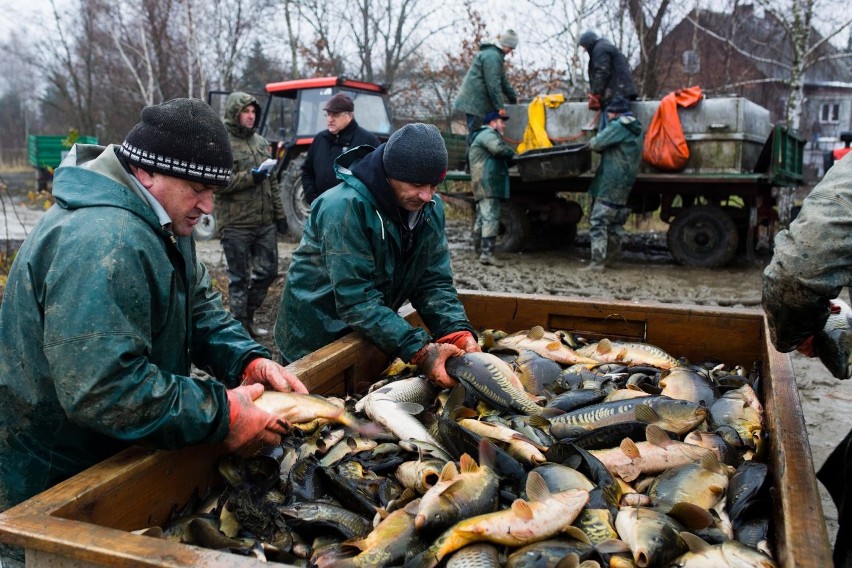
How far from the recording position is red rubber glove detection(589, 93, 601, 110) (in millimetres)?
10073

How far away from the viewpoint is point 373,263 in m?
3.31

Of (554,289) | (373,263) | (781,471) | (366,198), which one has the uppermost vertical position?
(366,198)

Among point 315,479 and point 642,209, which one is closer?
point 315,479

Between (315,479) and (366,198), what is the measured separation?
1.44 meters

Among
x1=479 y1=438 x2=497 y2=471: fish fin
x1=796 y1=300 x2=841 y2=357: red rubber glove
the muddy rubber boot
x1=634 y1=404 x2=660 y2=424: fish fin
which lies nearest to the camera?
x1=479 y1=438 x2=497 y2=471: fish fin

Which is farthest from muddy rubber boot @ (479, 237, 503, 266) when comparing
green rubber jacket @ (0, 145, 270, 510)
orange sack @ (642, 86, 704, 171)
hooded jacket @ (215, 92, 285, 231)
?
green rubber jacket @ (0, 145, 270, 510)

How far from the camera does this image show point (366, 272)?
10.7ft

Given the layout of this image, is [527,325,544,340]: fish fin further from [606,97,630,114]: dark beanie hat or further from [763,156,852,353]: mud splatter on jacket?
[606,97,630,114]: dark beanie hat

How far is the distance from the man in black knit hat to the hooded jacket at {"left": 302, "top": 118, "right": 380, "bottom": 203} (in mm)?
4995

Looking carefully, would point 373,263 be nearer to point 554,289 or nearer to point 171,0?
point 554,289

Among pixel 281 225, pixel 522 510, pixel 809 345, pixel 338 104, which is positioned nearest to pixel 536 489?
pixel 522 510

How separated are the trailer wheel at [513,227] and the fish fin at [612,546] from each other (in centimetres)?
965

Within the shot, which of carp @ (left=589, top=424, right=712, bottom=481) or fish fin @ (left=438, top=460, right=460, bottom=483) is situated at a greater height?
fish fin @ (left=438, top=460, right=460, bottom=483)

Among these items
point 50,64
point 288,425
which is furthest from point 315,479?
point 50,64
